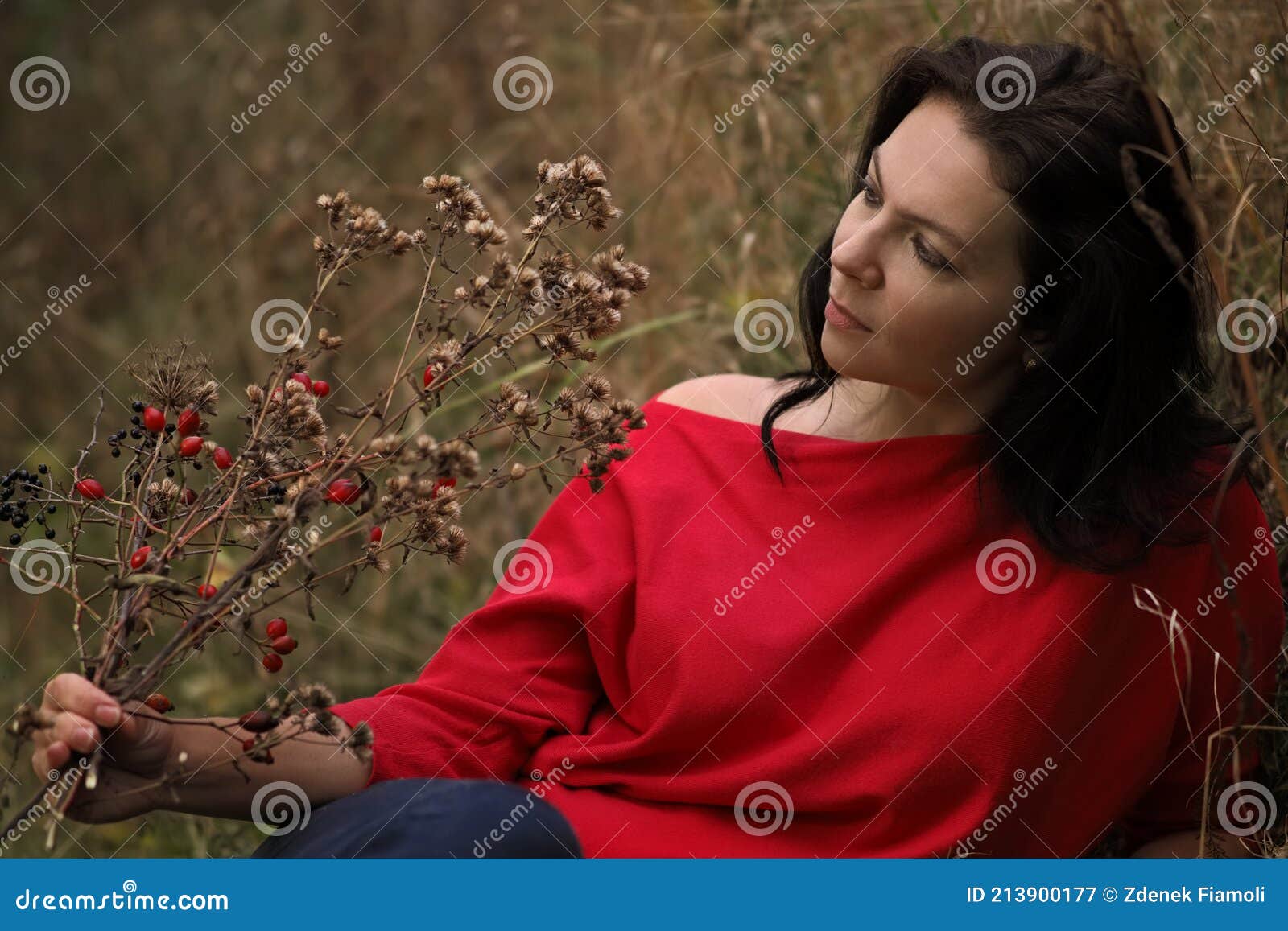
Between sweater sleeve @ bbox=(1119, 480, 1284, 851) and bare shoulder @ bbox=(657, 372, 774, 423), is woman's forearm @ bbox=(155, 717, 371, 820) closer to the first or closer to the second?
bare shoulder @ bbox=(657, 372, 774, 423)

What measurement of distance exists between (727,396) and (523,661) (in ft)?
1.80

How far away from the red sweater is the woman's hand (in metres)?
0.38

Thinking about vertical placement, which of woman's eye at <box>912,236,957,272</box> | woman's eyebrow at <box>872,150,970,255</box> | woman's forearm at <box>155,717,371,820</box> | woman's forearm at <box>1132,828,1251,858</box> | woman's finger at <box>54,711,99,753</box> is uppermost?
woman's eyebrow at <box>872,150,970,255</box>

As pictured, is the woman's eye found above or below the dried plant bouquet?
above

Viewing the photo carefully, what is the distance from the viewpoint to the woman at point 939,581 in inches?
68.4

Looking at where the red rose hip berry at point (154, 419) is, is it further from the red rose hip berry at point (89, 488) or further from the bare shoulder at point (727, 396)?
the bare shoulder at point (727, 396)

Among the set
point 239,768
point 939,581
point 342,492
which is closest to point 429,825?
point 239,768

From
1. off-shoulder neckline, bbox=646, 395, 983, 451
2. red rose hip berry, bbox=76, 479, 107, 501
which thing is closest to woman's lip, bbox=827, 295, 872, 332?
off-shoulder neckline, bbox=646, 395, 983, 451

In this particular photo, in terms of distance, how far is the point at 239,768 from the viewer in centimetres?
130

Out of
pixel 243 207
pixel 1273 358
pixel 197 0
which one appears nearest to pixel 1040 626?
pixel 1273 358

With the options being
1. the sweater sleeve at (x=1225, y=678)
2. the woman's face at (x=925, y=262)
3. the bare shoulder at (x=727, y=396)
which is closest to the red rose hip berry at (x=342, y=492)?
the woman's face at (x=925, y=262)

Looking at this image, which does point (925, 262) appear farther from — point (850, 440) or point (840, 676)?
point (840, 676)

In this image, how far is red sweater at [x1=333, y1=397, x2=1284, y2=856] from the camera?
176 centimetres

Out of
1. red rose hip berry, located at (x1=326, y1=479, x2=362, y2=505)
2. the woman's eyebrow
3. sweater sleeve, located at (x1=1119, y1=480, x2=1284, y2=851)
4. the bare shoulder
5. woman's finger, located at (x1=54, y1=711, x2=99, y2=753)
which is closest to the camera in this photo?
woman's finger, located at (x1=54, y1=711, x2=99, y2=753)
